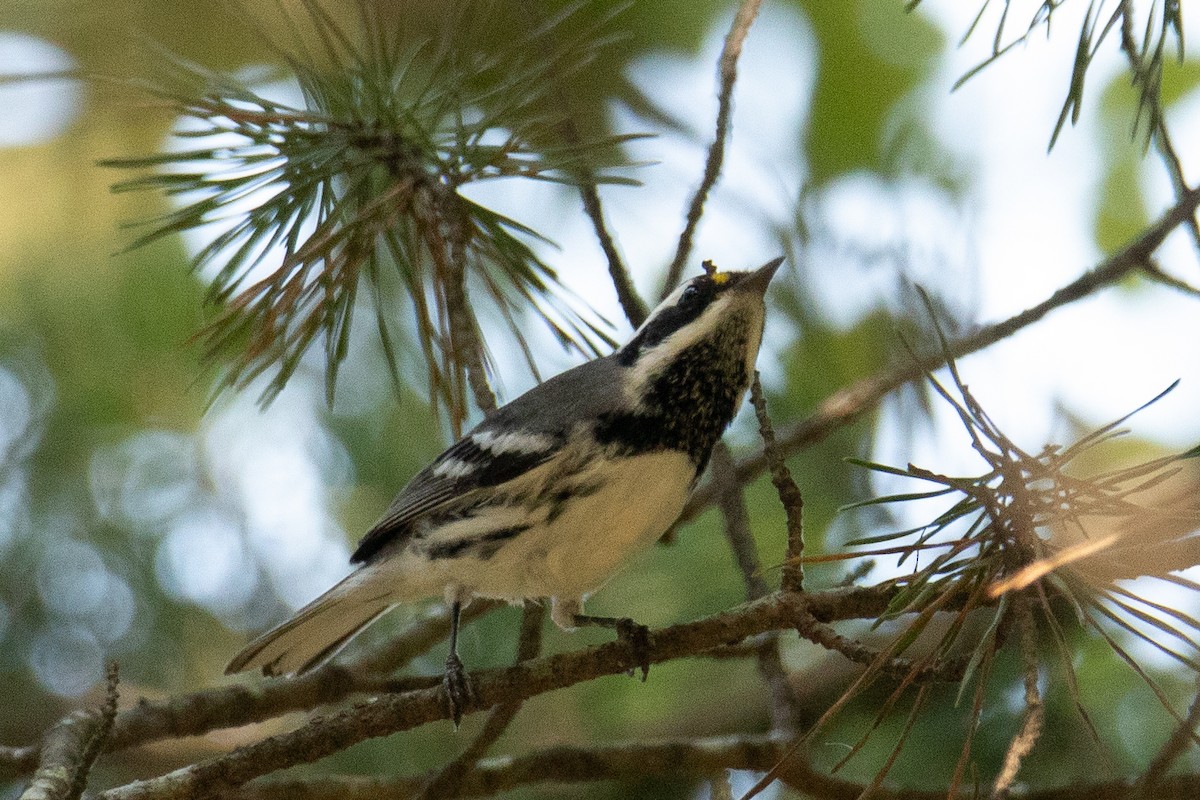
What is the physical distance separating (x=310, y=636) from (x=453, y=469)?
606 mm

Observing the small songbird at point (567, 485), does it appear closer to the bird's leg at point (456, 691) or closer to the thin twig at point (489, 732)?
the bird's leg at point (456, 691)

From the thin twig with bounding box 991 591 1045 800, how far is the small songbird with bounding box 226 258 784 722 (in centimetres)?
100

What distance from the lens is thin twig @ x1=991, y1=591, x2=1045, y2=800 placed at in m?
1.20

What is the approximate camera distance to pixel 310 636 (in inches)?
119

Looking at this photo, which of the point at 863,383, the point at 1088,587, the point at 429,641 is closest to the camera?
the point at 1088,587

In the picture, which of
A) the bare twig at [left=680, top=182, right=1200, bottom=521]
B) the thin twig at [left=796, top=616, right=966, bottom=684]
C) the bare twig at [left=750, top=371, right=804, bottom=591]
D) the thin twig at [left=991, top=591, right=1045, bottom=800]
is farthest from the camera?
the bare twig at [left=680, top=182, right=1200, bottom=521]

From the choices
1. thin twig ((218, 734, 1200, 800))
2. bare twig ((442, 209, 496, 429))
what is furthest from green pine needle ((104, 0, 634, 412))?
thin twig ((218, 734, 1200, 800))

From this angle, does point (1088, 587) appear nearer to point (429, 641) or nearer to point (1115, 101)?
point (429, 641)

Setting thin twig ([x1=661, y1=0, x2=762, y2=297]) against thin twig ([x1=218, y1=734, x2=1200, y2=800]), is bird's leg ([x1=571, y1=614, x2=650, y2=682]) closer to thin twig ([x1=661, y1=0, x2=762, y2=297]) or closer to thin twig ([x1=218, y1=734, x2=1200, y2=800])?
thin twig ([x1=218, y1=734, x2=1200, y2=800])

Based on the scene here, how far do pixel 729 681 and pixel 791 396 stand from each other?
1038mm

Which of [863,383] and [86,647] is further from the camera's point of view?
[86,647]

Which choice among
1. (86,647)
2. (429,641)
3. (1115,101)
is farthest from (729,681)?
(1115,101)

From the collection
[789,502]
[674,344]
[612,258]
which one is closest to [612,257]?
[612,258]

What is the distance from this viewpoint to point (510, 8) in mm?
4191
